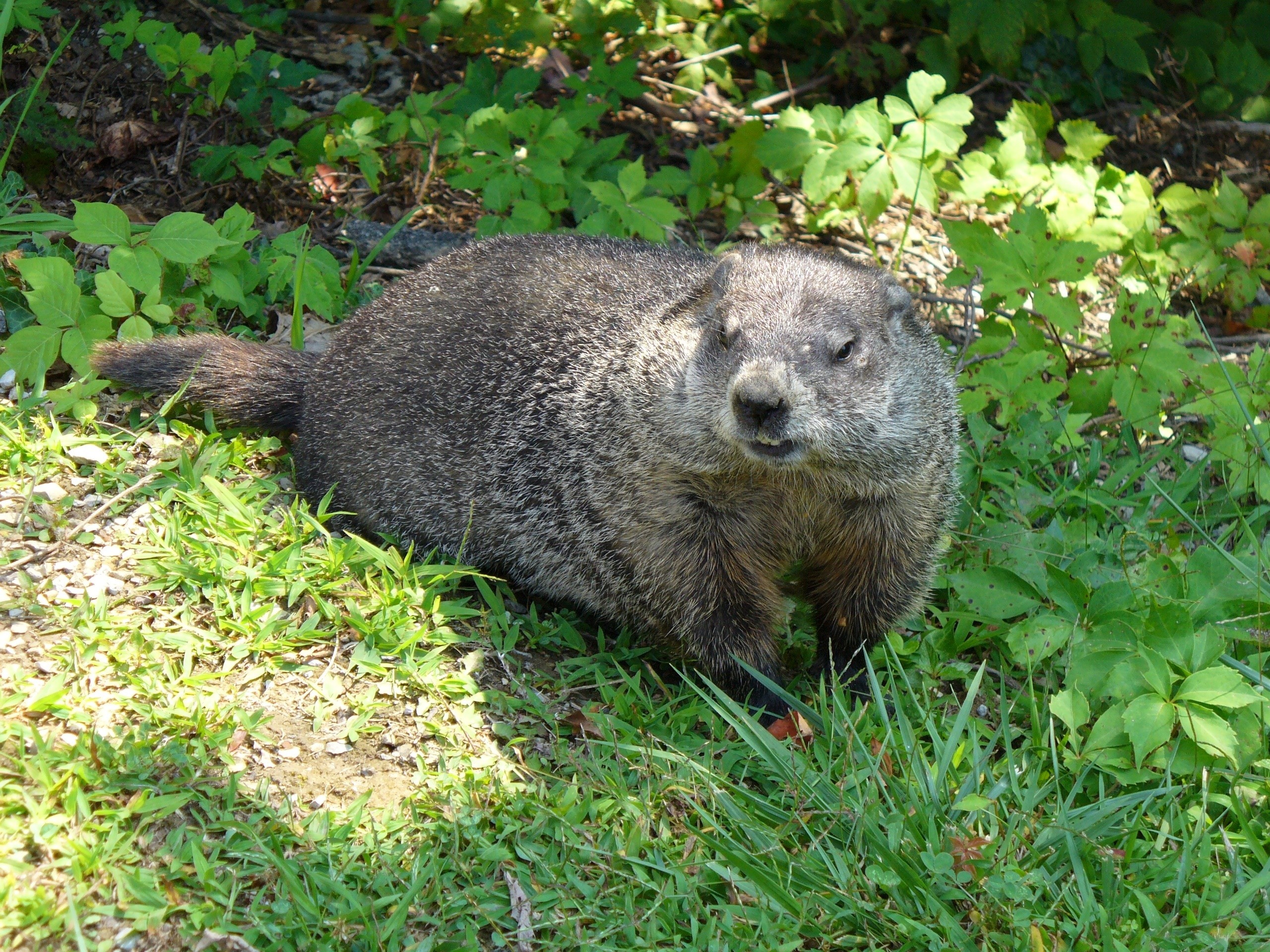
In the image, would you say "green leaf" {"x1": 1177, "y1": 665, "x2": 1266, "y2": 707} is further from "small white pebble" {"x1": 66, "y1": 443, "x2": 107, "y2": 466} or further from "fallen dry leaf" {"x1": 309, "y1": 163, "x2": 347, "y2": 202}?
"fallen dry leaf" {"x1": 309, "y1": 163, "x2": 347, "y2": 202}

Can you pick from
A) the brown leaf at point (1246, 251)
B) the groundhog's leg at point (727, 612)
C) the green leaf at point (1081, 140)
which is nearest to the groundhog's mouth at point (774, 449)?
the groundhog's leg at point (727, 612)

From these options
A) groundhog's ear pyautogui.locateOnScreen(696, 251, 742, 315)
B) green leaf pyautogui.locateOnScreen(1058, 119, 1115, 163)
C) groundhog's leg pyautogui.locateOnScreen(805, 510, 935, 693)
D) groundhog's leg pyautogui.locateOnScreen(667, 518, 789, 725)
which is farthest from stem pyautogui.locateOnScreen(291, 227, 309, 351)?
green leaf pyautogui.locateOnScreen(1058, 119, 1115, 163)

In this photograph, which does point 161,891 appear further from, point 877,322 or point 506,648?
point 877,322

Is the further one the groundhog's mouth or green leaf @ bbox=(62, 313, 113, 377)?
green leaf @ bbox=(62, 313, 113, 377)

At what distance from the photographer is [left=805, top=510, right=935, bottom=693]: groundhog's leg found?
11.0 ft

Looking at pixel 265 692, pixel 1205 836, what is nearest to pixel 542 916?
pixel 265 692

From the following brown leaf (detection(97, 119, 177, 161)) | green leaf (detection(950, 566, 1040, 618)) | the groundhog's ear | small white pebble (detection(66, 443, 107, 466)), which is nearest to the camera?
the groundhog's ear

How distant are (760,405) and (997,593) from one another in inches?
50.2

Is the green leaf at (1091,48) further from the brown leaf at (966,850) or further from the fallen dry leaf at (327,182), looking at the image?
the brown leaf at (966,850)

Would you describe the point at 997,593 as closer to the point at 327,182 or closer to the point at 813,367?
the point at 813,367

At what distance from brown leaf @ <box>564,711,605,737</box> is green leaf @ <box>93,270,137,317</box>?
7.17 ft

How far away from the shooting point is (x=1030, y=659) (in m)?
3.29

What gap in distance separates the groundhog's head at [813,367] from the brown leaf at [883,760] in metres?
0.73

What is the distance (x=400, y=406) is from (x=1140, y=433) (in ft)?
10.1
